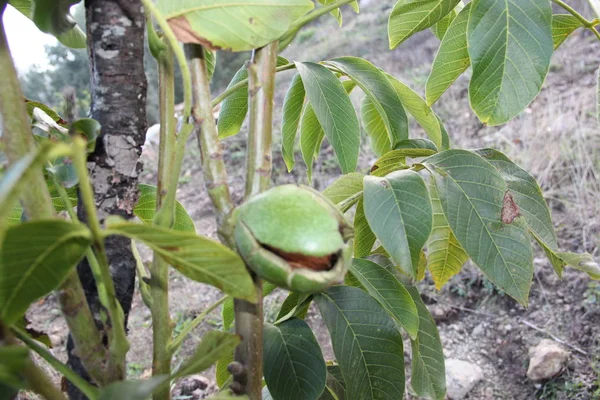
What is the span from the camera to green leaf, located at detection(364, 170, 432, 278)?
0.65 metres

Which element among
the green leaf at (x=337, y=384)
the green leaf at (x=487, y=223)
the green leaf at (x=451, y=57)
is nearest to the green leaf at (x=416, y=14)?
the green leaf at (x=451, y=57)

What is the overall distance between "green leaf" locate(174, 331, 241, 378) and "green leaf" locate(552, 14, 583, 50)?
741 mm

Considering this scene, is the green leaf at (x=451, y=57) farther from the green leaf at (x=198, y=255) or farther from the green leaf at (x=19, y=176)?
the green leaf at (x=19, y=176)

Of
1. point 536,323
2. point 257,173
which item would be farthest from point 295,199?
point 536,323

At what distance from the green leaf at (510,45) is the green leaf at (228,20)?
292 millimetres

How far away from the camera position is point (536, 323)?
224 cm

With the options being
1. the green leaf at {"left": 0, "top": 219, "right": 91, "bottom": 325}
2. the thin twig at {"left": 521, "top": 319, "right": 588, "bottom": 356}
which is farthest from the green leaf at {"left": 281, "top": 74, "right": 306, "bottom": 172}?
the thin twig at {"left": 521, "top": 319, "right": 588, "bottom": 356}

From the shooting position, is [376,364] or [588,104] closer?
[376,364]

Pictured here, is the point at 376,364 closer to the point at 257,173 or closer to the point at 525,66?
the point at 257,173

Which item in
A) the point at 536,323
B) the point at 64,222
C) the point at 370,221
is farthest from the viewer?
the point at 536,323

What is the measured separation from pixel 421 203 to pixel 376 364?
0.84 feet

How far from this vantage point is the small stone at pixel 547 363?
1.90 m

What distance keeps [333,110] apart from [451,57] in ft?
0.80

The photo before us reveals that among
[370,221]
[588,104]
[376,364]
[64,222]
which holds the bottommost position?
[588,104]
